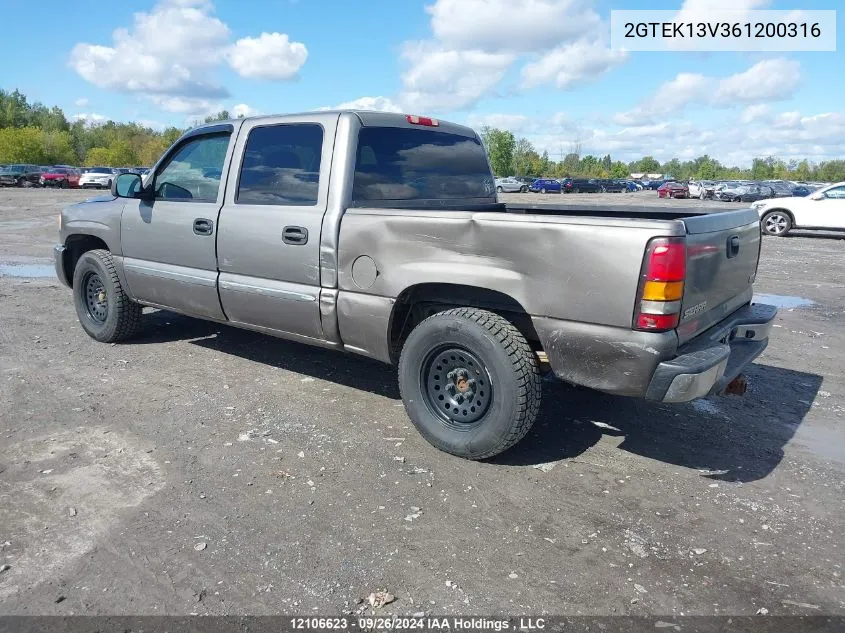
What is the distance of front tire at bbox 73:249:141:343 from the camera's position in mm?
5918

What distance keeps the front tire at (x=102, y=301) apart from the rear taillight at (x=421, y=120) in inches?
120

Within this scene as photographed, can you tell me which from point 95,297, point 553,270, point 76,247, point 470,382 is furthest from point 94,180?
point 553,270

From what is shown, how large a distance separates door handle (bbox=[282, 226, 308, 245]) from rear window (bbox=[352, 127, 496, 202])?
42 cm

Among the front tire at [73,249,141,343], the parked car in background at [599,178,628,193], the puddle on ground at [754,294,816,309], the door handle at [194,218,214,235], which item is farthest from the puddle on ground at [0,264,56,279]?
the parked car in background at [599,178,628,193]

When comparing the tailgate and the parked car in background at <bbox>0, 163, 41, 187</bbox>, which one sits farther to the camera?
the parked car in background at <bbox>0, 163, 41, 187</bbox>

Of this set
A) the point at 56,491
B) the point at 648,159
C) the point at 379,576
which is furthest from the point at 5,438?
the point at 648,159

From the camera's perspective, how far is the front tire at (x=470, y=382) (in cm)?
361

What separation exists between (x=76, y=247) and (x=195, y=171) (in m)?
2.07

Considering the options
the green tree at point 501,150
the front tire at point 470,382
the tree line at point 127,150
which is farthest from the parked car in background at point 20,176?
the green tree at point 501,150

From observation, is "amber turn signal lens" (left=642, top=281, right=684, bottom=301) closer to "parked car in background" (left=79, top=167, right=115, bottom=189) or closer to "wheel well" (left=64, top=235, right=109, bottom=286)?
"wheel well" (left=64, top=235, right=109, bottom=286)

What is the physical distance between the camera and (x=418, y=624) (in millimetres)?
2506

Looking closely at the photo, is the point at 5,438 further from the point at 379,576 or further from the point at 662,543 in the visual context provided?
the point at 662,543

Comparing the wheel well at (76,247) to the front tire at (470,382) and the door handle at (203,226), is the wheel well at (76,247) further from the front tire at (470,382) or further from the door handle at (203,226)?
the front tire at (470,382)

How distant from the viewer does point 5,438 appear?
13.4 ft
